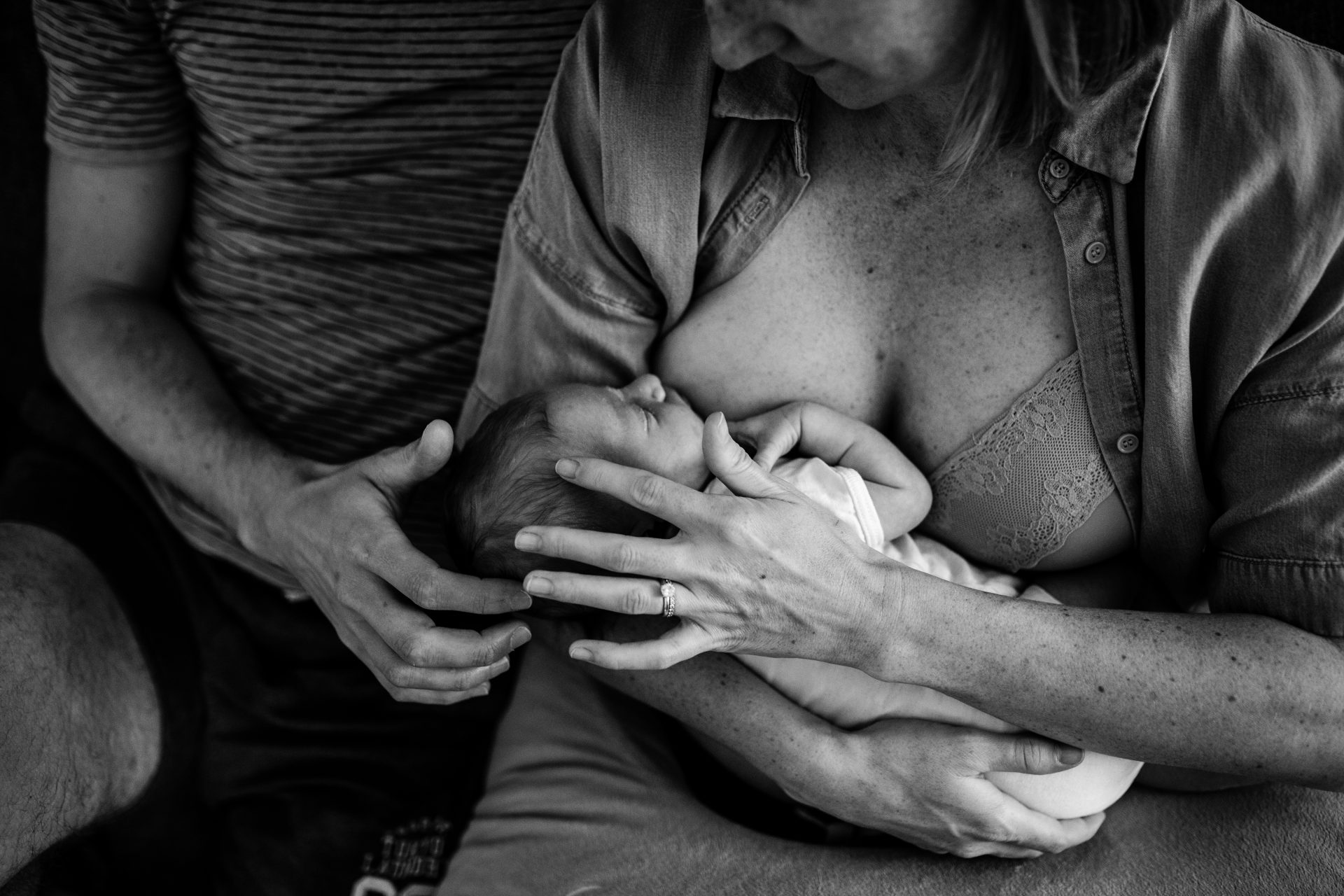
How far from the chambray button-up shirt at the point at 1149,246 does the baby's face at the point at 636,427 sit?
8cm

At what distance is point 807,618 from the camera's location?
3.27ft

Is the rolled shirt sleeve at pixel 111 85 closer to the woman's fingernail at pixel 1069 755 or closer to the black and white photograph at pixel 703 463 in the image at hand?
the black and white photograph at pixel 703 463

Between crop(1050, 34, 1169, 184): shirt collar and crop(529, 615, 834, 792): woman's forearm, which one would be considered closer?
crop(1050, 34, 1169, 184): shirt collar

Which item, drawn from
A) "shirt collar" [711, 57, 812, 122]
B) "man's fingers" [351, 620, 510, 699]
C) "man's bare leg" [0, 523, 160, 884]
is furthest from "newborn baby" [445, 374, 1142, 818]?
"man's bare leg" [0, 523, 160, 884]

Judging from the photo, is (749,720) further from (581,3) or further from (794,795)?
(581,3)

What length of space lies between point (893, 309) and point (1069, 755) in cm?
51

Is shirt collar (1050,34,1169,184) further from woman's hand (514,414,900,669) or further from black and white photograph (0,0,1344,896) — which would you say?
woman's hand (514,414,900,669)

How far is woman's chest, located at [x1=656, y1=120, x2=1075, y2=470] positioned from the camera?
3.48ft

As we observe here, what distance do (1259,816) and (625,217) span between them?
971 millimetres

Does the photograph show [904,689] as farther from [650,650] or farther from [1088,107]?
[1088,107]

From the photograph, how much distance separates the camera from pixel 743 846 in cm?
116

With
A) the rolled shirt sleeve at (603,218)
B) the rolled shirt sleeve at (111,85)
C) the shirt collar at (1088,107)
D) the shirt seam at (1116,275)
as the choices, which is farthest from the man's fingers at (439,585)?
the rolled shirt sleeve at (111,85)

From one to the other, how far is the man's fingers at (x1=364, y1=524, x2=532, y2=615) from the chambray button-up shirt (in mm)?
251

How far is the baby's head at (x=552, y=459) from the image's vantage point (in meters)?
1.05
